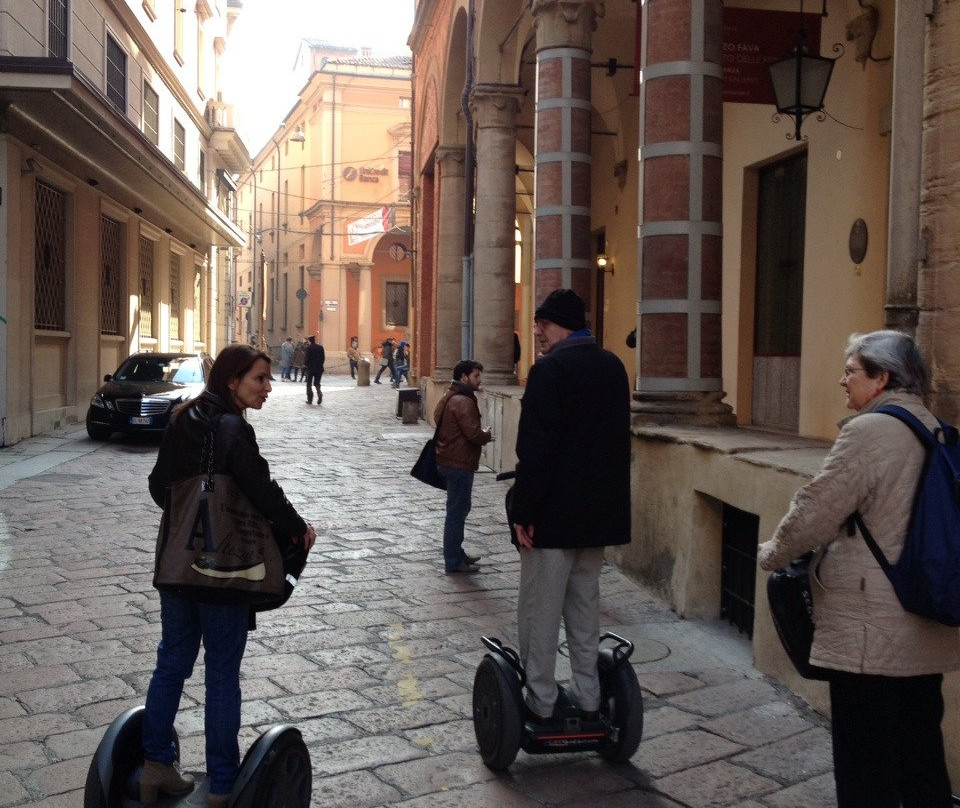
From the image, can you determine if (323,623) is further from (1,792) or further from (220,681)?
(220,681)

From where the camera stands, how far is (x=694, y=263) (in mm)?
7902

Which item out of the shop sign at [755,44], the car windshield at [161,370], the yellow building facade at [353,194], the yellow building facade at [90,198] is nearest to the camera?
the shop sign at [755,44]

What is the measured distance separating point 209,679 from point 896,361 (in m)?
2.32

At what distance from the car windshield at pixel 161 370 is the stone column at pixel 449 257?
4.79 meters

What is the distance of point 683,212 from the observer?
7895 millimetres

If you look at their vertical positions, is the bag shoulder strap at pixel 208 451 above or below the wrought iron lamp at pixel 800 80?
below

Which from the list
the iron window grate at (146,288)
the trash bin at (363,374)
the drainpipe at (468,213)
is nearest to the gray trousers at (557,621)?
the drainpipe at (468,213)

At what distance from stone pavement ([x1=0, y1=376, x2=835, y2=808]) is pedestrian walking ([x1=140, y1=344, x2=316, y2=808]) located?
0.67 m

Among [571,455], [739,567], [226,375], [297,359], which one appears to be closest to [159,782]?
[226,375]

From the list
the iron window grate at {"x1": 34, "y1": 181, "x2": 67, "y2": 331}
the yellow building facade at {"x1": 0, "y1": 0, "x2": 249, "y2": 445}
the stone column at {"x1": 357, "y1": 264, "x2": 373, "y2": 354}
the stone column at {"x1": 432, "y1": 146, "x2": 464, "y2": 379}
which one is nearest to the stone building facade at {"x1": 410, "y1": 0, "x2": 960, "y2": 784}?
the stone column at {"x1": 432, "y1": 146, "x2": 464, "y2": 379}

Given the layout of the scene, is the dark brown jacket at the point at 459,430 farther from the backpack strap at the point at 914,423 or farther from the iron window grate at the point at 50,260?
the iron window grate at the point at 50,260

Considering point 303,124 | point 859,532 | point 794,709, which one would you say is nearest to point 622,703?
point 794,709

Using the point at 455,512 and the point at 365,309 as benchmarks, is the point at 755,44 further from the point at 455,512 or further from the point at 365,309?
the point at 365,309

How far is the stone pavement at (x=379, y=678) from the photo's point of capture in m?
4.23
